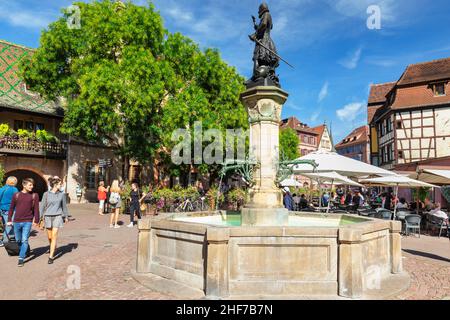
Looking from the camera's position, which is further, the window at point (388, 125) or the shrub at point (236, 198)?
the window at point (388, 125)

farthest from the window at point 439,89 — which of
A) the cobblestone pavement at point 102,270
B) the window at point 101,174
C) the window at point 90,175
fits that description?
the window at point 90,175

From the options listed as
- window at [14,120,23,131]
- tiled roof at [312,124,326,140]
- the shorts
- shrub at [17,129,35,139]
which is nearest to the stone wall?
shrub at [17,129,35,139]

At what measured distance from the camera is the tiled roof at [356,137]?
76.6 meters

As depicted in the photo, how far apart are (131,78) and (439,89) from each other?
27.3 m

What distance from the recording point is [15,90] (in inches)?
1041

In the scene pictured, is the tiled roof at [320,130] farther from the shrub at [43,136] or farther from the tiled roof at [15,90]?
the shrub at [43,136]

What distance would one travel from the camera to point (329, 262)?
216 inches

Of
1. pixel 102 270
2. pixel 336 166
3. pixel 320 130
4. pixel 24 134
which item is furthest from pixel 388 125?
pixel 320 130

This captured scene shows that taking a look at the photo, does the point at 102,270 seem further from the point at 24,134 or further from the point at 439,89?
the point at 439,89

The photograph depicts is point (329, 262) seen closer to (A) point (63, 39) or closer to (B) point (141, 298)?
(B) point (141, 298)

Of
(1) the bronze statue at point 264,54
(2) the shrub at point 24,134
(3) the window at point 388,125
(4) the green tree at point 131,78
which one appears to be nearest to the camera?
(1) the bronze statue at point 264,54

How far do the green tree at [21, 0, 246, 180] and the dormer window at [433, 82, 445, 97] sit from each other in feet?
62.7

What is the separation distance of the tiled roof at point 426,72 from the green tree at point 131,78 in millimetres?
18818

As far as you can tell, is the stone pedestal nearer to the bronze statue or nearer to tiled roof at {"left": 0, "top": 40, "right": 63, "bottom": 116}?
the bronze statue
